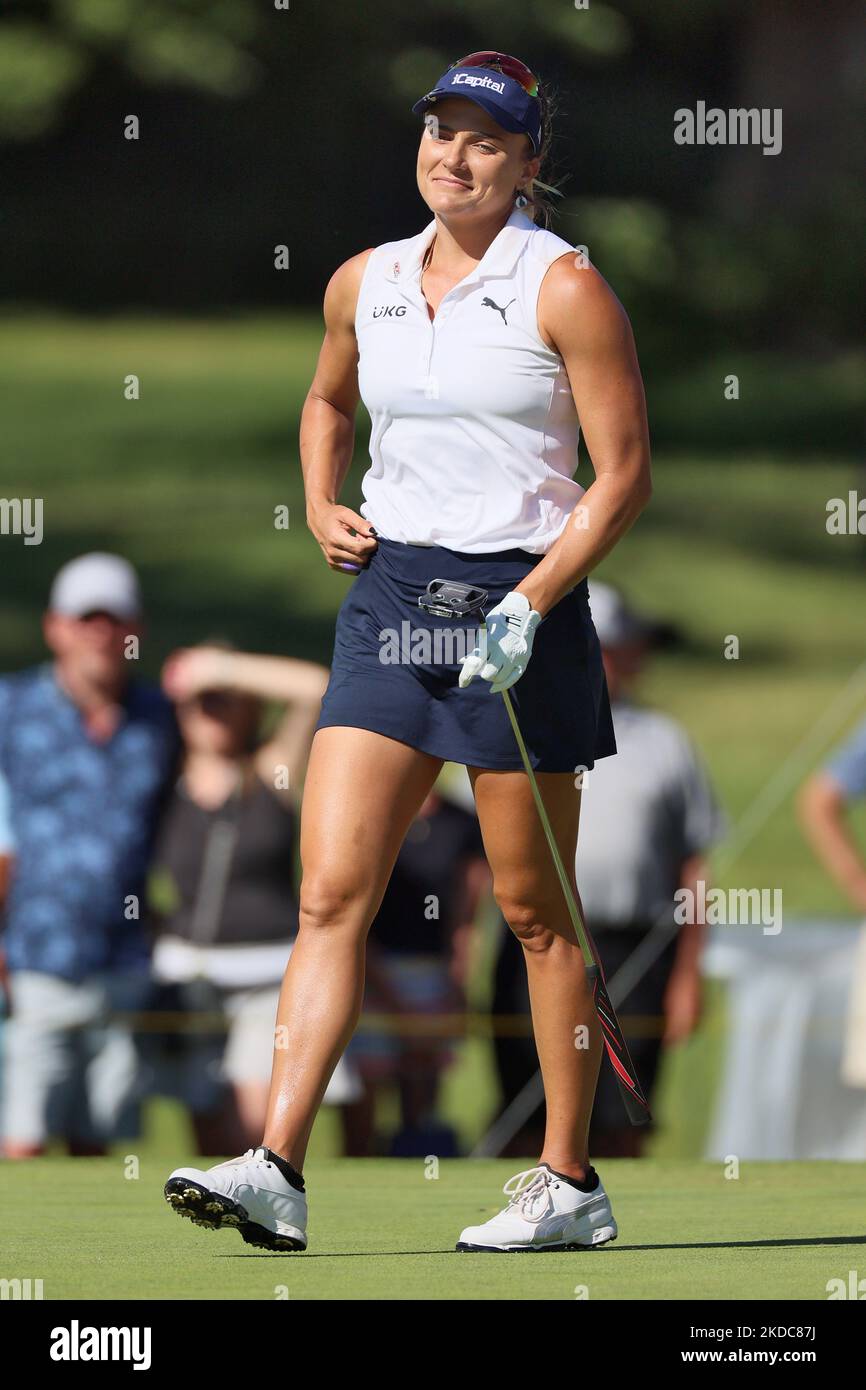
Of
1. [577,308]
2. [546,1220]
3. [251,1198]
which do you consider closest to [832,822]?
[546,1220]

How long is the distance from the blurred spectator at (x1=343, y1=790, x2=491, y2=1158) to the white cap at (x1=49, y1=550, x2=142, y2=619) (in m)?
1.17

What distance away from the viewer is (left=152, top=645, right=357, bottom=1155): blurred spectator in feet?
24.6

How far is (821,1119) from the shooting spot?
7.83m

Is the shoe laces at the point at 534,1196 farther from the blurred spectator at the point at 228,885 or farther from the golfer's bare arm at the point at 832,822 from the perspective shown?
the golfer's bare arm at the point at 832,822

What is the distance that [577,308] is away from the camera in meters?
4.31

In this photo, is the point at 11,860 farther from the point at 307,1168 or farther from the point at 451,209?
the point at 451,209

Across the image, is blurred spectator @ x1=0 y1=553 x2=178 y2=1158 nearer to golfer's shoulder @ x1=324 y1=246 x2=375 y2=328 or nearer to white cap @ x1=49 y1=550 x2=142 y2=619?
white cap @ x1=49 y1=550 x2=142 y2=619

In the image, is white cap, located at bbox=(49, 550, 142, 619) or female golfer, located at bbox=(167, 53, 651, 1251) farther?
white cap, located at bbox=(49, 550, 142, 619)

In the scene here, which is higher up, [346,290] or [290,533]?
[290,533]

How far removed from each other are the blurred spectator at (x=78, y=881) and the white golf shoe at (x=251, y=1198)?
3452mm

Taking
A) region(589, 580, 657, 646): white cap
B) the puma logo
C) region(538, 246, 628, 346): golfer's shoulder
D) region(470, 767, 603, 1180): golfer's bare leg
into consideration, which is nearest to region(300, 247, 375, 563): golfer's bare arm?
the puma logo

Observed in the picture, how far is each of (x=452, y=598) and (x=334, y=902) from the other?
1.83 ft

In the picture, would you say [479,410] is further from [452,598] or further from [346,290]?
[346,290]

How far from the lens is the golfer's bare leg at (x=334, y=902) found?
168 inches
